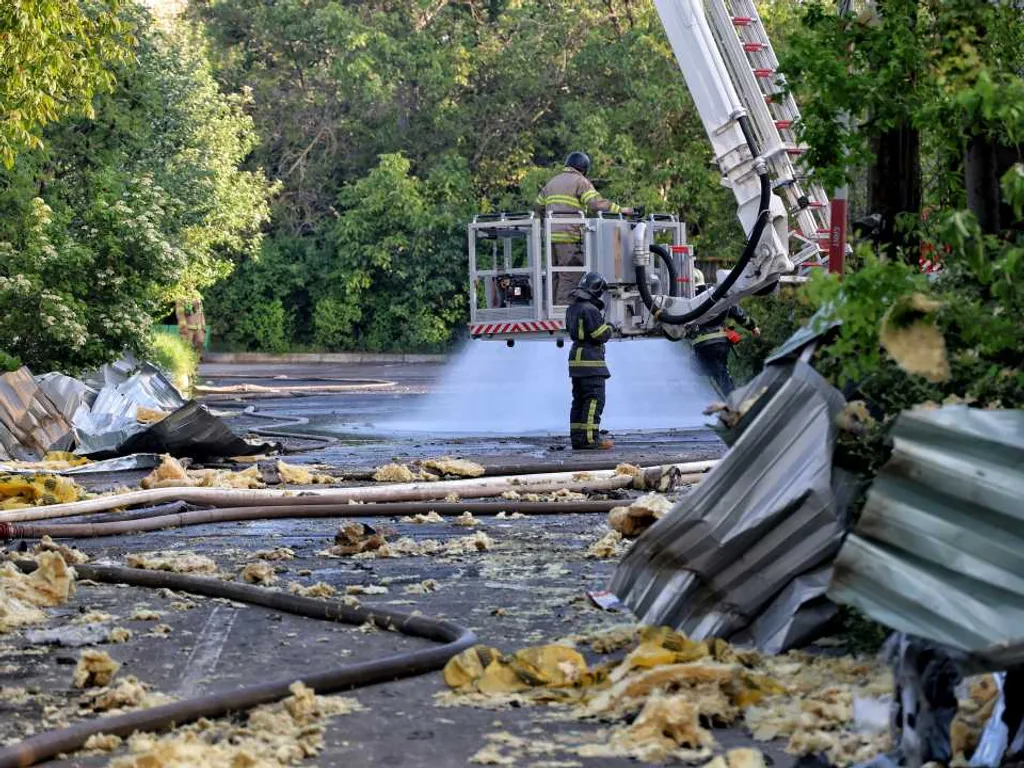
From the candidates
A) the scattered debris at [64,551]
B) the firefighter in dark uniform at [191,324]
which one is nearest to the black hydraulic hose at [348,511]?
the scattered debris at [64,551]

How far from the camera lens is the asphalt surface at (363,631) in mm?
5480

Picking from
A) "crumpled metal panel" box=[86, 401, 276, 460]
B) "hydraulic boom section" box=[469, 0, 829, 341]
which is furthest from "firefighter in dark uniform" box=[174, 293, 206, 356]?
"crumpled metal panel" box=[86, 401, 276, 460]

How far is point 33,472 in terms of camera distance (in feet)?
46.7

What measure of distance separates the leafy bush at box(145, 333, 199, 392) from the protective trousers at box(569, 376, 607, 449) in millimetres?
12127

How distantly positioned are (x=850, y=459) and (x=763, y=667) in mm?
809

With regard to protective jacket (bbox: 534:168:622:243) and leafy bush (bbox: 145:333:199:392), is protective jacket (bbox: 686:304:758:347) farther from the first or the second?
leafy bush (bbox: 145:333:199:392)

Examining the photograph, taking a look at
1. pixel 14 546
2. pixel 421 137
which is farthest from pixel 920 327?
pixel 421 137

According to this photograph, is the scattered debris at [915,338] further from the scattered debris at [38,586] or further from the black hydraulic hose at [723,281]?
the black hydraulic hose at [723,281]

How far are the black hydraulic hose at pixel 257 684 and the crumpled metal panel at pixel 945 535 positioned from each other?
1.95 meters

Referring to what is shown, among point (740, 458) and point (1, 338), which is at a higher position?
point (740, 458)

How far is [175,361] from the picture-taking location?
94.5ft

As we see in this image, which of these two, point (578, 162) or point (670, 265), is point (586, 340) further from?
point (578, 162)

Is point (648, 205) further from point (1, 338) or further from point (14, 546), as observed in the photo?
point (14, 546)

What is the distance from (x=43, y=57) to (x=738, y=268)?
706cm
